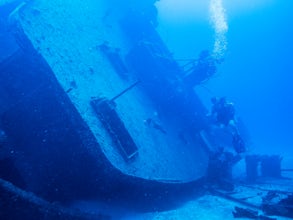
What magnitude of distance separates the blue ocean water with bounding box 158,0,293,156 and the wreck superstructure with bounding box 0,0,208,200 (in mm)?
19596

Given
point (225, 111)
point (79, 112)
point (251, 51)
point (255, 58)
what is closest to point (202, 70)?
point (225, 111)

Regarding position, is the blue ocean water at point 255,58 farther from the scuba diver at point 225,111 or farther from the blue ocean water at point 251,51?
the scuba diver at point 225,111

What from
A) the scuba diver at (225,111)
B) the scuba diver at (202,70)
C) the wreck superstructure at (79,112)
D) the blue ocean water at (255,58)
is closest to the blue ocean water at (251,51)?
the blue ocean water at (255,58)

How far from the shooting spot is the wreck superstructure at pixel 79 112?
207 inches

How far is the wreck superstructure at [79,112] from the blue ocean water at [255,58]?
19596mm

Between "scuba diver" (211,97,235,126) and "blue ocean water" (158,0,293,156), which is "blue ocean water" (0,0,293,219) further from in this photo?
"scuba diver" (211,97,235,126)

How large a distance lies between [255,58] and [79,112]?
84.5 ft

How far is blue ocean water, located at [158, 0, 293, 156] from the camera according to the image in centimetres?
2631

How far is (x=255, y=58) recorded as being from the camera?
91.5 feet

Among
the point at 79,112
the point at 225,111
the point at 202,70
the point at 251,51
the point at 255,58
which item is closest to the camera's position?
the point at 79,112

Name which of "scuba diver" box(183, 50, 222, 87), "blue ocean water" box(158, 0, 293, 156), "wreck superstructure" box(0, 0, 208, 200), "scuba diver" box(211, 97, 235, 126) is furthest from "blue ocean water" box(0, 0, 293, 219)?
"wreck superstructure" box(0, 0, 208, 200)

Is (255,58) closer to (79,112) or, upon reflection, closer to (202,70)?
(202,70)

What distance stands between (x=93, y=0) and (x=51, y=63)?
3.64 meters

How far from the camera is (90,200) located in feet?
18.5
